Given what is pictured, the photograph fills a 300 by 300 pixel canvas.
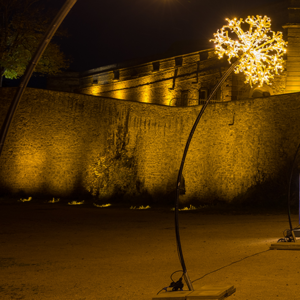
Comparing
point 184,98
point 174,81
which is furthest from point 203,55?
point 184,98

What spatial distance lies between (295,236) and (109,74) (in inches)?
1188

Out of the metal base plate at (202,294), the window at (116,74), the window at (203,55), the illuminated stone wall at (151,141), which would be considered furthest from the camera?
the window at (116,74)

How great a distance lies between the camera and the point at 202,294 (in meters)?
3.96

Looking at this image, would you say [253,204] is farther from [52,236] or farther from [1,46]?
[1,46]

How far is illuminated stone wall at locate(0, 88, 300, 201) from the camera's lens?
18141 millimetres

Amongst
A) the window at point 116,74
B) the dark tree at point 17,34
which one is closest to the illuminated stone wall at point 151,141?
the dark tree at point 17,34

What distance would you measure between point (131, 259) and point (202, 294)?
2696 millimetres

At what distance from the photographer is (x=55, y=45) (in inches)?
934

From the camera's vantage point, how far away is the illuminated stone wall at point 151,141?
1814 centimetres

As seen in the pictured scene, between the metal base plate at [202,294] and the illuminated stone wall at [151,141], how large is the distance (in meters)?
14.1

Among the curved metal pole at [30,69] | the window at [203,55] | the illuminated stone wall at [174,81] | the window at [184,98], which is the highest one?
the window at [203,55]

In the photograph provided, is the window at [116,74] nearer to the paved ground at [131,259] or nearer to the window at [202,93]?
the window at [202,93]

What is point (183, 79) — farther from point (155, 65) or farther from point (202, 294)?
point (202, 294)

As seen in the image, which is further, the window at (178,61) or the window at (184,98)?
the window at (178,61)
